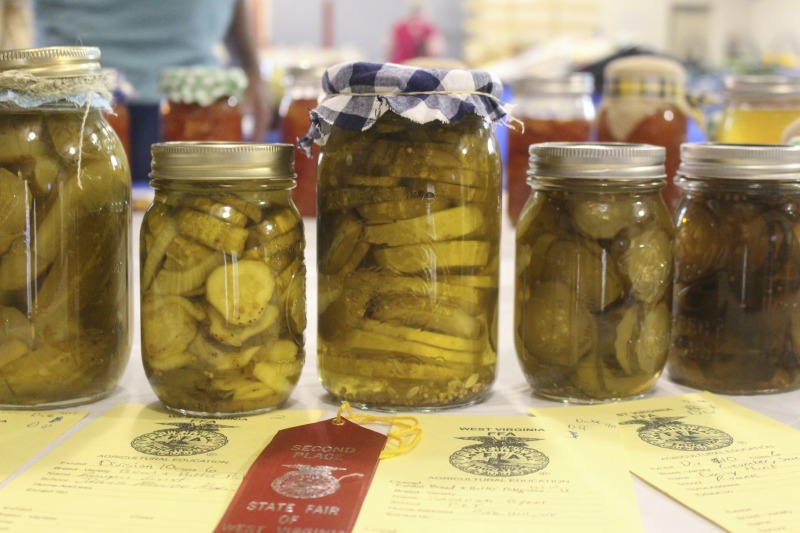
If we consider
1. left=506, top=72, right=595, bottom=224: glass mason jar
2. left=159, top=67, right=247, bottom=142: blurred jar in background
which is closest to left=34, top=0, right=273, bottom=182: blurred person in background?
left=159, top=67, right=247, bottom=142: blurred jar in background

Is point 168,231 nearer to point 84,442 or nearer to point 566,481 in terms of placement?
point 84,442

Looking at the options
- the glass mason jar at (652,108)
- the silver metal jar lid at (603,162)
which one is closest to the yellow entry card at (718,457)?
the silver metal jar lid at (603,162)

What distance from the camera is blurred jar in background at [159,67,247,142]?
166cm

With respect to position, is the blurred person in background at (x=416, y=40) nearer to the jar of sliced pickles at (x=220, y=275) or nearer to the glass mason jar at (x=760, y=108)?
the glass mason jar at (x=760, y=108)

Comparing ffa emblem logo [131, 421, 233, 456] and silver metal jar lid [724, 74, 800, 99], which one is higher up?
silver metal jar lid [724, 74, 800, 99]

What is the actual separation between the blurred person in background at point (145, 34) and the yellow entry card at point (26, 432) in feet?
4.84

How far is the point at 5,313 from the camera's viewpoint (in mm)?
822

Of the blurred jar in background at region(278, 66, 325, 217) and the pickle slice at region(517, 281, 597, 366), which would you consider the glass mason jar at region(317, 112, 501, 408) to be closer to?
the pickle slice at region(517, 281, 597, 366)

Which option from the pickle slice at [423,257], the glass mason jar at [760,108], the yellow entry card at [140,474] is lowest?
the yellow entry card at [140,474]

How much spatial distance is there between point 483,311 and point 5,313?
427mm

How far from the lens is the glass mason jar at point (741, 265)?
2.89 feet

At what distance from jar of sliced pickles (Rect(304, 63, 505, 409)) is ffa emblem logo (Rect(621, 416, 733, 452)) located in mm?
159

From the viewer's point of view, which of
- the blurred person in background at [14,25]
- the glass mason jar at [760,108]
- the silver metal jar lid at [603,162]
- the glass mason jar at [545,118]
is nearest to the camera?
the silver metal jar lid at [603,162]

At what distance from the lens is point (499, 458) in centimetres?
73
